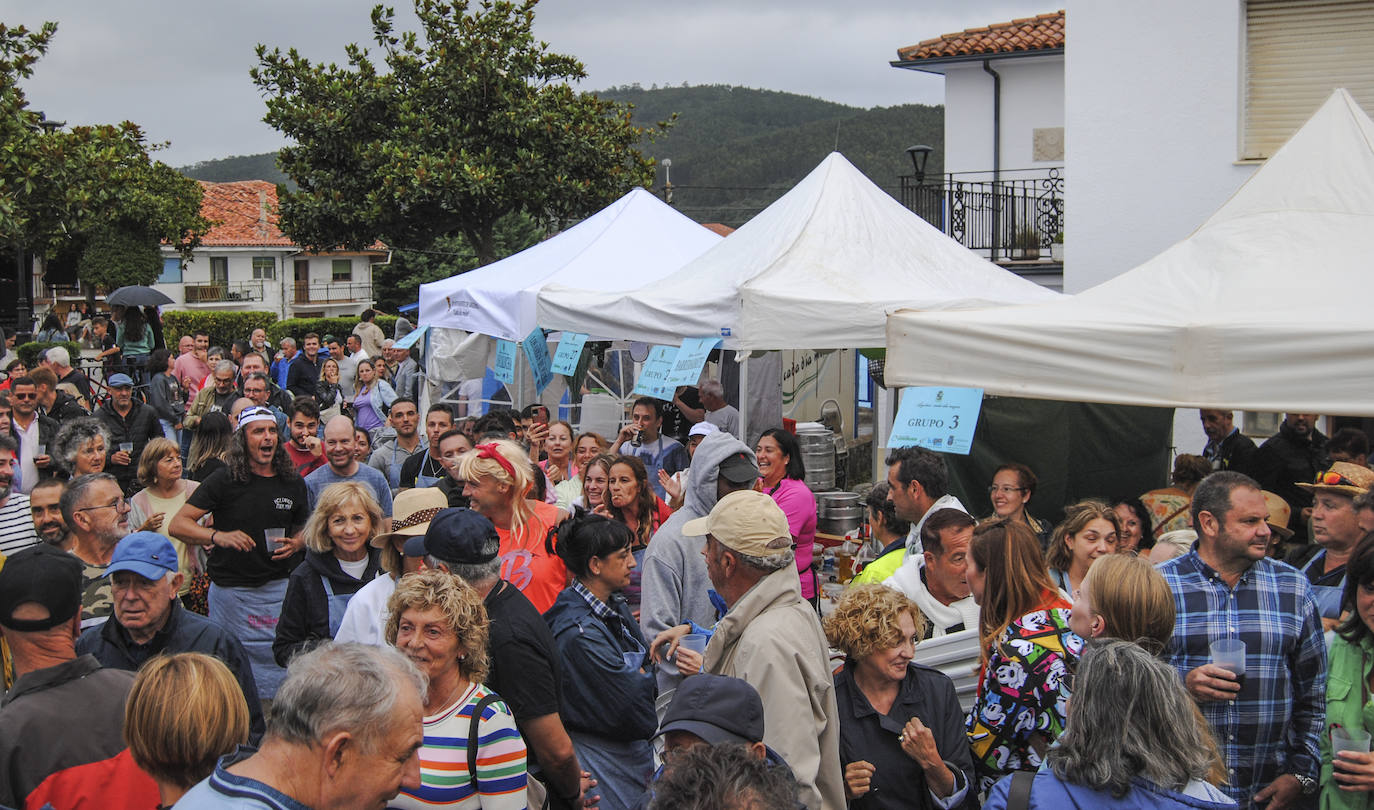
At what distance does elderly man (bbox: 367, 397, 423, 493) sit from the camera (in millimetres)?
7926

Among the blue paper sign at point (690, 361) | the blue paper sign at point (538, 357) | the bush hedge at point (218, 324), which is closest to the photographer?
the blue paper sign at point (690, 361)

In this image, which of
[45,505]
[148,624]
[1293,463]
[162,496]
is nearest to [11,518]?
[45,505]

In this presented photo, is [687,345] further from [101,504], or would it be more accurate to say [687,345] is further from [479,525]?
Answer: [479,525]

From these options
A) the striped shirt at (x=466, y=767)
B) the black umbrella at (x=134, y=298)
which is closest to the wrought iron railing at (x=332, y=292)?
the black umbrella at (x=134, y=298)

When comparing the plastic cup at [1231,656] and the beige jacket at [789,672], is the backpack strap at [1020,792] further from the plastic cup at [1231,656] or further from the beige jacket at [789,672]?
the plastic cup at [1231,656]

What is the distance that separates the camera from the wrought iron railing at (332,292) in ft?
250

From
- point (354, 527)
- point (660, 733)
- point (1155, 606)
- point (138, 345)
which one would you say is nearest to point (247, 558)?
point (354, 527)

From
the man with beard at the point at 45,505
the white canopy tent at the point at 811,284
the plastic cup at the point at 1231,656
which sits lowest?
the plastic cup at the point at 1231,656

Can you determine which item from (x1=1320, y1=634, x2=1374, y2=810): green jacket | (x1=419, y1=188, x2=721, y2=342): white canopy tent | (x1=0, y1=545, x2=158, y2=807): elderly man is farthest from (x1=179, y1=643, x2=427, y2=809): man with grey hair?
(x1=419, y1=188, x2=721, y2=342): white canopy tent

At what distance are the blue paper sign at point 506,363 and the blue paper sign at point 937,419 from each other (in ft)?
18.9

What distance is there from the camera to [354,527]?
469cm

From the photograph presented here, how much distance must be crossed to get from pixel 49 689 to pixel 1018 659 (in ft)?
9.17

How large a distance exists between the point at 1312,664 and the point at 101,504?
16.1ft

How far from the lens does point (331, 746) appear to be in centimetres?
233
